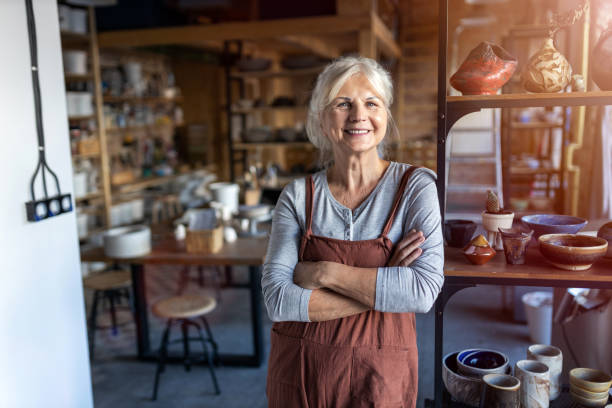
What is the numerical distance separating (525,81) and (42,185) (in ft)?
6.31

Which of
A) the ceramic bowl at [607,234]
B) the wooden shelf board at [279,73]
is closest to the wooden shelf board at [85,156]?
the wooden shelf board at [279,73]

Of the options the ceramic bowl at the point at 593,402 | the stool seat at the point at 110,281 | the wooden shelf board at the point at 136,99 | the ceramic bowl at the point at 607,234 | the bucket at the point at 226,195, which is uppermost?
the wooden shelf board at the point at 136,99

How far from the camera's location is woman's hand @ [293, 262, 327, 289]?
4.88 ft

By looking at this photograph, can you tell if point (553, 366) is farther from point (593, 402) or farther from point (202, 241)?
point (202, 241)

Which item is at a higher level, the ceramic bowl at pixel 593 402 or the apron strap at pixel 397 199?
the apron strap at pixel 397 199

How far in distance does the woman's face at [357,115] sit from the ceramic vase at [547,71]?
475 millimetres

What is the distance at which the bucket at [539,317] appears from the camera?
3.48 m

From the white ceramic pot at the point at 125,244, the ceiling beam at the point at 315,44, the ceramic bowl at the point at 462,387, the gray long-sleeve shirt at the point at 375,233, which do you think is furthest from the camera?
the ceiling beam at the point at 315,44

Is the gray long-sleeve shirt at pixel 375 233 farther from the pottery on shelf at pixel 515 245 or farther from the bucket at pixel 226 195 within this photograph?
the bucket at pixel 226 195

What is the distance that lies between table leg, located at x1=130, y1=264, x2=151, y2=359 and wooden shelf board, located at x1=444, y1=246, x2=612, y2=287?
238 cm

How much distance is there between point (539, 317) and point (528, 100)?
235cm

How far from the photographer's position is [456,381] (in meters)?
1.80

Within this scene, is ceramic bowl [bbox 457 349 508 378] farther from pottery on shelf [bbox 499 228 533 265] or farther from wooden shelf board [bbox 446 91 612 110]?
wooden shelf board [bbox 446 91 612 110]

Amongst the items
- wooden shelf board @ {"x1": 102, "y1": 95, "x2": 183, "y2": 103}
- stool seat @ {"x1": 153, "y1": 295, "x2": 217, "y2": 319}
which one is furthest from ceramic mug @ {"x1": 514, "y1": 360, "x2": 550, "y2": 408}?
wooden shelf board @ {"x1": 102, "y1": 95, "x2": 183, "y2": 103}
